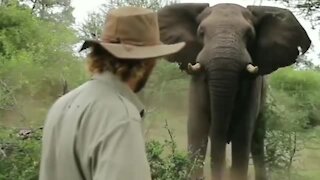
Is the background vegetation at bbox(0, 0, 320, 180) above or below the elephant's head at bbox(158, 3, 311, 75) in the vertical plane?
below

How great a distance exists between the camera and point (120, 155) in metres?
2.08

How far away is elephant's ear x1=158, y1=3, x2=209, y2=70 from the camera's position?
29.1 ft

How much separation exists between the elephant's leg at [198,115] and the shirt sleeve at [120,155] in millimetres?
6198

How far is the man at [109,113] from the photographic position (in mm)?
2096

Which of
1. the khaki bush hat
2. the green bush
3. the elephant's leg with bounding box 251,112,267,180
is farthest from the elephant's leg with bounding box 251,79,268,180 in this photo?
the khaki bush hat

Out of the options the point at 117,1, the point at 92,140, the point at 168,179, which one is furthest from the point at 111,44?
the point at 117,1

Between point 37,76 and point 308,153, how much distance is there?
15.9 ft

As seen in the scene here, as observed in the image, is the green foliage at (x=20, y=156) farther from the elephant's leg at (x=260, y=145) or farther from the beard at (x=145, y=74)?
the elephant's leg at (x=260, y=145)

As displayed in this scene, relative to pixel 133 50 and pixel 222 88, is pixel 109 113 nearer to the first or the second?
pixel 133 50

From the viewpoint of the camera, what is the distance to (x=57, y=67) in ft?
49.8

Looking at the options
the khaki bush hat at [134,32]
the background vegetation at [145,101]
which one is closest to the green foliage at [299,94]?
the background vegetation at [145,101]

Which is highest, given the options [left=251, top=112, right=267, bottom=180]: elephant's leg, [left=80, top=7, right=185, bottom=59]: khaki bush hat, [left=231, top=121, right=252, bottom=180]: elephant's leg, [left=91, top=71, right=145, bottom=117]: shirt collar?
[left=80, top=7, right=185, bottom=59]: khaki bush hat

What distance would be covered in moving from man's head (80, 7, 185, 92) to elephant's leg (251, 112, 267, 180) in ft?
24.2

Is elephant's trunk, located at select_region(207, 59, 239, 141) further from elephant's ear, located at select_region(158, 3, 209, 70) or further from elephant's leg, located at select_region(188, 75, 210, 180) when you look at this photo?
elephant's ear, located at select_region(158, 3, 209, 70)
